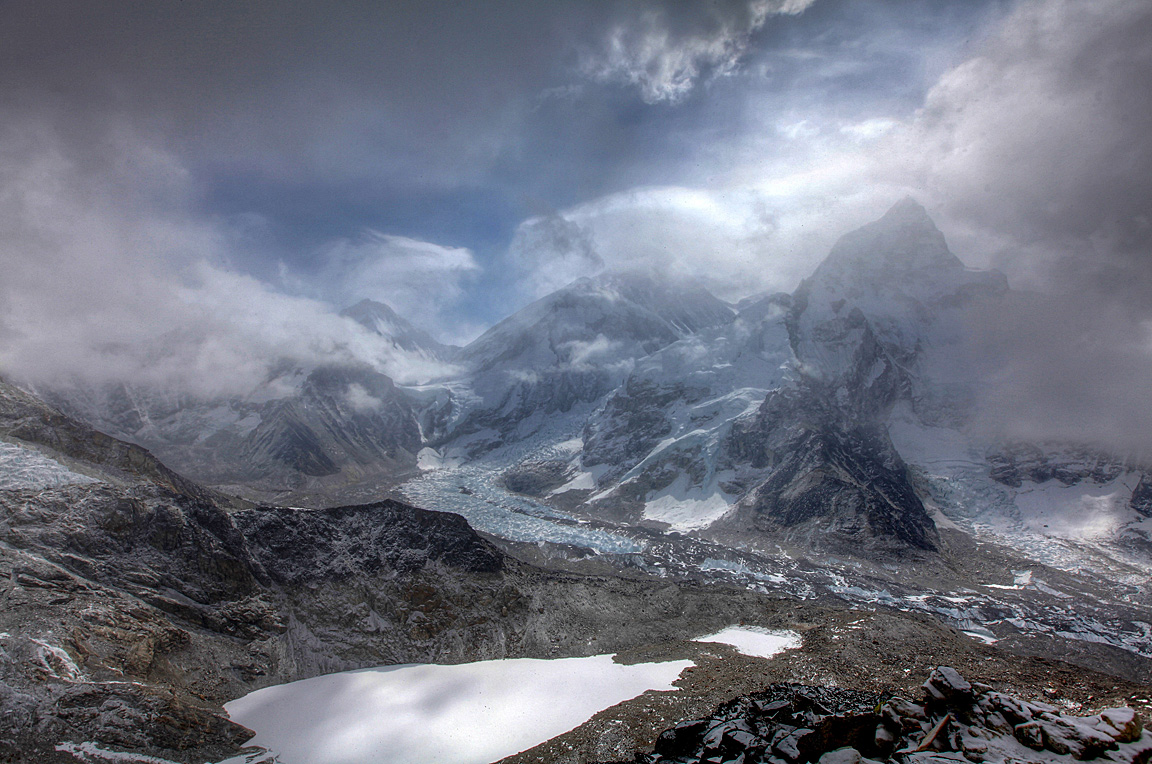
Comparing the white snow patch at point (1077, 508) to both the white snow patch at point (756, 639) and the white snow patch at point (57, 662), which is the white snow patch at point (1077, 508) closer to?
the white snow patch at point (756, 639)

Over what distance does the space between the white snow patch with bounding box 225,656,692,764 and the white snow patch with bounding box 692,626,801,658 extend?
8.10 m

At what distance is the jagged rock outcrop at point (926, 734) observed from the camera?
18.9 metres

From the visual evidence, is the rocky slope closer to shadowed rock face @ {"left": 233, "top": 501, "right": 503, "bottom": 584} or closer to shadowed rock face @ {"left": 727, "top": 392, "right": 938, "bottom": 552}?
shadowed rock face @ {"left": 233, "top": 501, "right": 503, "bottom": 584}

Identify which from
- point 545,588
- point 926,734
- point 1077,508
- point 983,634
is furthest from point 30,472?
point 1077,508

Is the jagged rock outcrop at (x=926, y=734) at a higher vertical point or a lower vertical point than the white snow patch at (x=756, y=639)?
higher

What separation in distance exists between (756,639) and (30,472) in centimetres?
6329

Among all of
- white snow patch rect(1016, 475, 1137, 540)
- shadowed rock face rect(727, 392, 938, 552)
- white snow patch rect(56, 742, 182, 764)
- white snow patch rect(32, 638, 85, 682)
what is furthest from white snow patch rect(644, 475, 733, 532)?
white snow patch rect(32, 638, 85, 682)

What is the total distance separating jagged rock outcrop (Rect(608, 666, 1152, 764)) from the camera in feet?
62.1

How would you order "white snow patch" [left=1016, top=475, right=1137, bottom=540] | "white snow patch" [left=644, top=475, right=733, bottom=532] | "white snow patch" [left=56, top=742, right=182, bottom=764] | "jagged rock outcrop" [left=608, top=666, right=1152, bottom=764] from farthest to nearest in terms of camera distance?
"white snow patch" [left=644, top=475, right=733, bottom=532], "white snow patch" [left=1016, top=475, right=1137, bottom=540], "white snow patch" [left=56, top=742, right=182, bottom=764], "jagged rock outcrop" [left=608, top=666, right=1152, bottom=764]

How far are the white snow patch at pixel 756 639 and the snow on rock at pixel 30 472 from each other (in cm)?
5602

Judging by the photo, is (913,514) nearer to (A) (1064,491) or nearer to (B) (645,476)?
(A) (1064,491)

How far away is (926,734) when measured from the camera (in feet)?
68.7

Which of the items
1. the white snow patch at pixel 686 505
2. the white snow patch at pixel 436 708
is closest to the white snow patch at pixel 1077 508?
the white snow patch at pixel 686 505

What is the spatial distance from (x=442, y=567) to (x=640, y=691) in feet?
80.4
